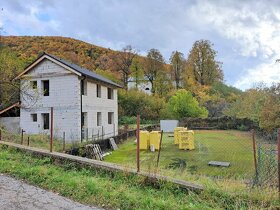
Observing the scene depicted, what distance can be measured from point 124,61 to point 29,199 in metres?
56.6

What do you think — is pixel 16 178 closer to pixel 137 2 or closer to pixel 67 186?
pixel 67 186

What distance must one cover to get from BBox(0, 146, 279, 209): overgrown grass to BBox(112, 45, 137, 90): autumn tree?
5282 centimetres

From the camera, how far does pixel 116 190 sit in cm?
565

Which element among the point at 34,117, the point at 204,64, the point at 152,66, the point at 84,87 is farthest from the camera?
the point at 152,66

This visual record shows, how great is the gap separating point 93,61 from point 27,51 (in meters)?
18.3

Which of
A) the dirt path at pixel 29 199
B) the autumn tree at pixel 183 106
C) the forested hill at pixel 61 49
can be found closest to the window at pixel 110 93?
the forested hill at pixel 61 49

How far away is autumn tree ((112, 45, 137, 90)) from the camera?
6044 centimetres

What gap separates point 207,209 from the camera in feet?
15.5

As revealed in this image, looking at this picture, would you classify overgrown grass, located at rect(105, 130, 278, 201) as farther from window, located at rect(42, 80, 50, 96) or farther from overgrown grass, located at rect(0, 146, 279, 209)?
window, located at rect(42, 80, 50, 96)

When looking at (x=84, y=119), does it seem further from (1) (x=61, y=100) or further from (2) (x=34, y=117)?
(2) (x=34, y=117)

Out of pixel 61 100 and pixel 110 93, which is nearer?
pixel 61 100

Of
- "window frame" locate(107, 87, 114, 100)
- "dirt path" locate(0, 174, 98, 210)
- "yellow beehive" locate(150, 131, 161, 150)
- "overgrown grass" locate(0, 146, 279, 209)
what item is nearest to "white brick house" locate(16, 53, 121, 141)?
"window frame" locate(107, 87, 114, 100)

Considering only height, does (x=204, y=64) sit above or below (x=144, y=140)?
above

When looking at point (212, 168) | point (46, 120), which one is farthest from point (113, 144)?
point (212, 168)
